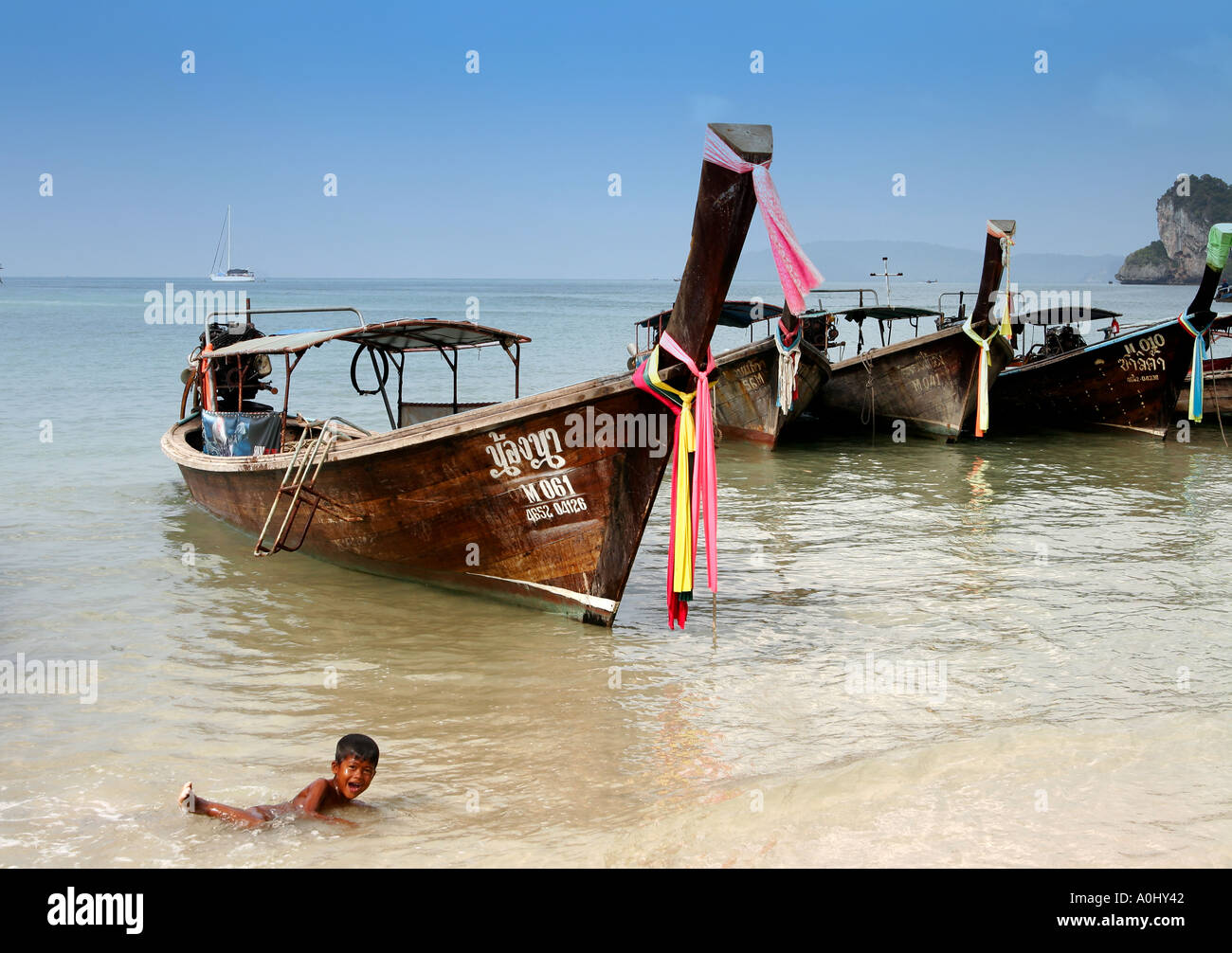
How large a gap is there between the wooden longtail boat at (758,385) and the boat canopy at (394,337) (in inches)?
210

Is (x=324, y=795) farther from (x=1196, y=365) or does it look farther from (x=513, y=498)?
(x=1196, y=365)

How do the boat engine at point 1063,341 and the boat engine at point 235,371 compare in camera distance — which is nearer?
the boat engine at point 235,371

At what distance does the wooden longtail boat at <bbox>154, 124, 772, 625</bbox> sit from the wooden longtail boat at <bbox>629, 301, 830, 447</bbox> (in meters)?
7.41

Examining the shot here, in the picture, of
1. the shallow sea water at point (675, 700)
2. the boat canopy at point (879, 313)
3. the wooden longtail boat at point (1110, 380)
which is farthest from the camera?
the boat canopy at point (879, 313)

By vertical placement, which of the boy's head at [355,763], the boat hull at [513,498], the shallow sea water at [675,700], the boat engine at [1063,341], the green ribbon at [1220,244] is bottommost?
the shallow sea water at [675,700]

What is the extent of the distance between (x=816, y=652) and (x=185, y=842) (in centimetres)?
387

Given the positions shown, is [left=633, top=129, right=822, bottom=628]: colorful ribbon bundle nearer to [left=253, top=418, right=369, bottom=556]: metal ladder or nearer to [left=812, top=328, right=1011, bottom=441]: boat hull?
[left=253, top=418, right=369, bottom=556]: metal ladder

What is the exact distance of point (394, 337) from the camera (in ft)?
30.8

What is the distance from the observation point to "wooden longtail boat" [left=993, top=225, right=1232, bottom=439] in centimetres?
1584

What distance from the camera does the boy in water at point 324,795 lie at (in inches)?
168

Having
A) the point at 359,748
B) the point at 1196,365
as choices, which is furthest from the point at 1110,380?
the point at 359,748

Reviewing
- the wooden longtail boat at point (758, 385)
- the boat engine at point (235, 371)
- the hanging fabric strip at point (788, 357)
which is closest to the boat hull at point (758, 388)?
the wooden longtail boat at point (758, 385)

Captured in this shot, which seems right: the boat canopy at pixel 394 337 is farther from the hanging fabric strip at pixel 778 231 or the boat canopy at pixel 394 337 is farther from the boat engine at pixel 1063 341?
the boat engine at pixel 1063 341
